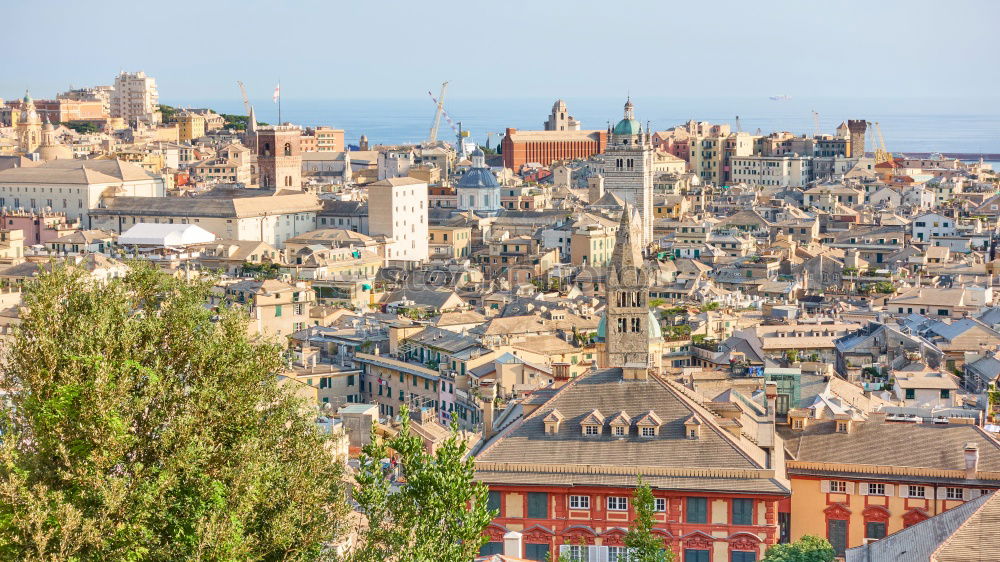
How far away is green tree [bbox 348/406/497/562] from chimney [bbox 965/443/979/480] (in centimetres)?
1143

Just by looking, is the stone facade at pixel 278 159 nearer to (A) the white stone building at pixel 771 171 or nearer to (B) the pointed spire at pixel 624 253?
(A) the white stone building at pixel 771 171

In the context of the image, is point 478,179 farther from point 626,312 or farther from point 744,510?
point 744,510

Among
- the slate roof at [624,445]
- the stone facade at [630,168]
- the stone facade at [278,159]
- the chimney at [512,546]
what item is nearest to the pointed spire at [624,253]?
the slate roof at [624,445]

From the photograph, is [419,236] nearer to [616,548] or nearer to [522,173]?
[522,173]

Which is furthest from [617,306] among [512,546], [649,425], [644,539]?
[644,539]

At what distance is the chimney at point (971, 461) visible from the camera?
28016 millimetres

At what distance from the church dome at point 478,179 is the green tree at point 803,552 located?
256 ft

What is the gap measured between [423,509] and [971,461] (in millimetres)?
12456

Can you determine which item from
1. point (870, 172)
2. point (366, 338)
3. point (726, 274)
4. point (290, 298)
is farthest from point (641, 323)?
point (870, 172)

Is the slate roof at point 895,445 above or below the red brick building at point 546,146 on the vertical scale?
below

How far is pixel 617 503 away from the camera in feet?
90.8

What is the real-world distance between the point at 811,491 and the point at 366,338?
2409cm

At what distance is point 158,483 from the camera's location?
17.5 metres

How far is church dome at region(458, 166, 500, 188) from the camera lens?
102875 mm
